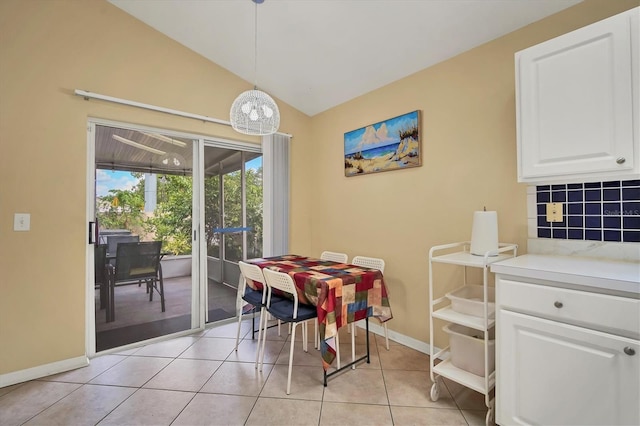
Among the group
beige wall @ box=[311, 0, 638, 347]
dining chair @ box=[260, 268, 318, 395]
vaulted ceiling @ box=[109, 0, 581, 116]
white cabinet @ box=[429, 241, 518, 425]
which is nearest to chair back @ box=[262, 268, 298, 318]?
dining chair @ box=[260, 268, 318, 395]

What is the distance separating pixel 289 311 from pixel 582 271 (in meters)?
1.71

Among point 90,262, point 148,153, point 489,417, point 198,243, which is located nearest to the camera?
point 489,417

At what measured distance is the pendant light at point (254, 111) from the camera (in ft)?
7.32

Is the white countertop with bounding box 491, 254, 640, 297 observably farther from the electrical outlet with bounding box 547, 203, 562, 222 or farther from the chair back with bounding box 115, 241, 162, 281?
the chair back with bounding box 115, 241, 162, 281

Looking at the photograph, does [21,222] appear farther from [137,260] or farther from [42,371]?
[42,371]

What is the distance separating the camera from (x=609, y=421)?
1192mm

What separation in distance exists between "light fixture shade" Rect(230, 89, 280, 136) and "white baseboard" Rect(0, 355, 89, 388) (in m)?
2.26

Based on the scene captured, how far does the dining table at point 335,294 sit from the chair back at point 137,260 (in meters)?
1.11

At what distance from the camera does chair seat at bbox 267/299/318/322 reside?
2.10 metres

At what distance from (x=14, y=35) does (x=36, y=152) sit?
84 centimetres

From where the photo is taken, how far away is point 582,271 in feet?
4.36

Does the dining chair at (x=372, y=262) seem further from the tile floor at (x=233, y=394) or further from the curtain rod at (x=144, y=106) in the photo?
the curtain rod at (x=144, y=106)

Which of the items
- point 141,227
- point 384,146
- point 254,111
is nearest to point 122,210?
point 141,227

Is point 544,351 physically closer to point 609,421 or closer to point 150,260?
point 609,421
